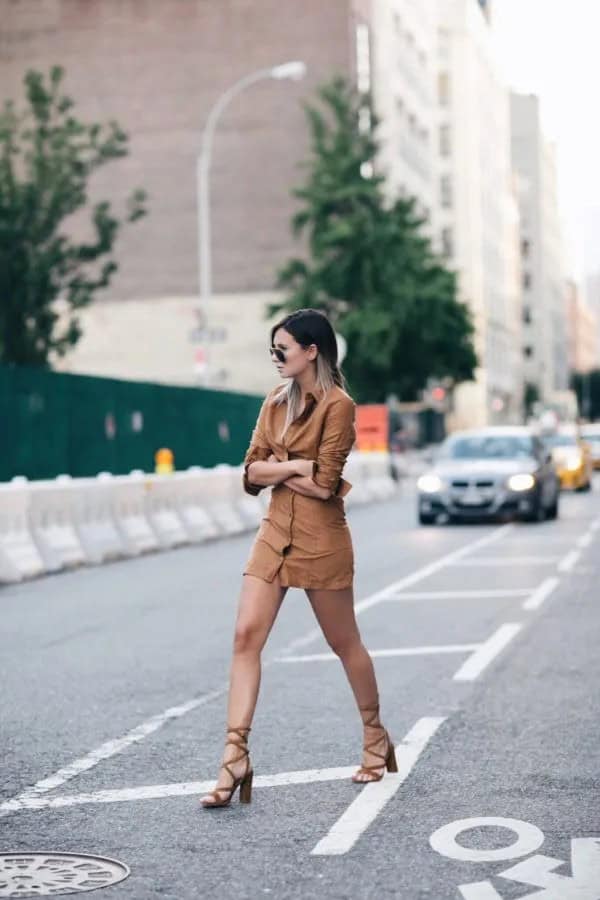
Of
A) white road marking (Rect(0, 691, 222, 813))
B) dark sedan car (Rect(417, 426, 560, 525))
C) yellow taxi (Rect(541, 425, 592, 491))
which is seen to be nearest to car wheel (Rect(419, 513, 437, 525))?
dark sedan car (Rect(417, 426, 560, 525))

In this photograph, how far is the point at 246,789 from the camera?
21.1 feet

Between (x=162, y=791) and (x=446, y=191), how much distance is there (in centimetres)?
9698

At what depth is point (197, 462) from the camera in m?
33.9

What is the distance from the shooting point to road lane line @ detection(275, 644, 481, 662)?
1101 centimetres

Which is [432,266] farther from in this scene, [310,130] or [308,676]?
[308,676]

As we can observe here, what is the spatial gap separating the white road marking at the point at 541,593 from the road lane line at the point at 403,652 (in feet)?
8.94

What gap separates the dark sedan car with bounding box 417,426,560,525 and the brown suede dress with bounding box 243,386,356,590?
21.4m

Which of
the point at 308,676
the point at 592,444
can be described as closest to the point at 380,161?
the point at 592,444

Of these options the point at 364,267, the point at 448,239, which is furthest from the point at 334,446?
the point at 448,239

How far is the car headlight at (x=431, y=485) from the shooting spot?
91.8 feet

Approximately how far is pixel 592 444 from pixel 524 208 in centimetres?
10386

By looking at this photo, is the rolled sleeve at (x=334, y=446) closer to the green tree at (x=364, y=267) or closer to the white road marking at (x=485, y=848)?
the white road marking at (x=485, y=848)

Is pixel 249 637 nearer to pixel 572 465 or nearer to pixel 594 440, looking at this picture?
pixel 572 465

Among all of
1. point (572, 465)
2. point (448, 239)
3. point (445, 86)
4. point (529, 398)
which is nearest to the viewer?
point (572, 465)
